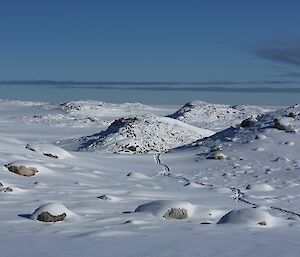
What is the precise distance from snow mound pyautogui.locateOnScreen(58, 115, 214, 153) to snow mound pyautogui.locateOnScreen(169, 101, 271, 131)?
2328 cm

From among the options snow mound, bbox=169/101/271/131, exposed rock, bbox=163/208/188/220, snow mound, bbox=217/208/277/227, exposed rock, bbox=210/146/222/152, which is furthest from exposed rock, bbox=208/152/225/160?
snow mound, bbox=169/101/271/131

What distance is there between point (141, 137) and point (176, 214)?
23.6 metres

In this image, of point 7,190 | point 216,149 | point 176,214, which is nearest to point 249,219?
point 176,214

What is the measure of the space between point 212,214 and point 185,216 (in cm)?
91

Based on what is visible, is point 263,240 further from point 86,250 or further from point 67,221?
point 67,221

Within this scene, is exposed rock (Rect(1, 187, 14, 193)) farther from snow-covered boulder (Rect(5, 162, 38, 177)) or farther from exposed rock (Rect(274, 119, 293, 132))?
exposed rock (Rect(274, 119, 293, 132))

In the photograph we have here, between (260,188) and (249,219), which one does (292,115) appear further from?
(249,219)

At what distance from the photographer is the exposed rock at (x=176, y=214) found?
1020 centimetres

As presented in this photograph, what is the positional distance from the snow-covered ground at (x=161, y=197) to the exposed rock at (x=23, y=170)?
0.10ft

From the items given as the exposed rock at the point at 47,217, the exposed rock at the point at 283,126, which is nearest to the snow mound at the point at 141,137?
the exposed rock at the point at 283,126

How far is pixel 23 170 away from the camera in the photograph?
52.0ft

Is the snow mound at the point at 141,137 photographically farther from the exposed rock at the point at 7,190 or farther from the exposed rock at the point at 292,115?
the exposed rock at the point at 7,190

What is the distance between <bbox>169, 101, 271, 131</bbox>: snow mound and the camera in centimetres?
6469

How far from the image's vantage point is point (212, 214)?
11016 mm
